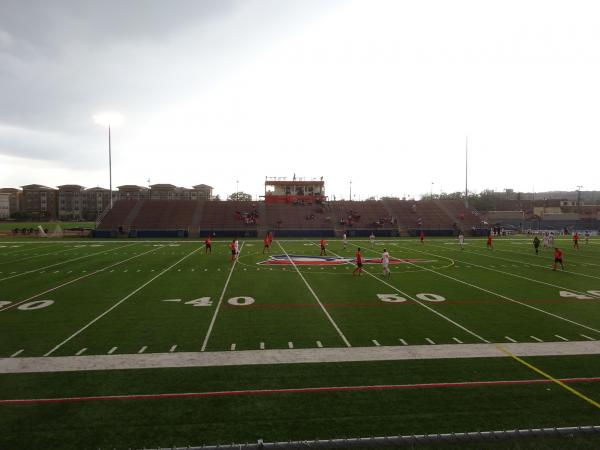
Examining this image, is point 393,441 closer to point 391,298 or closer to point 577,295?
point 391,298

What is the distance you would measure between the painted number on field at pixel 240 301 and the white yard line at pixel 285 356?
508 cm

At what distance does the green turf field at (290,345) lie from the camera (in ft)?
21.7

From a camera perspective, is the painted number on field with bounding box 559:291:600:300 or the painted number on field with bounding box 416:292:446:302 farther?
the painted number on field with bounding box 559:291:600:300

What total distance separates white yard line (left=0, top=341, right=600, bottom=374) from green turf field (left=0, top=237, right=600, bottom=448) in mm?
190

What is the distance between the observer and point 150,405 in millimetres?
7215

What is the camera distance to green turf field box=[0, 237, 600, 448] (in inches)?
261

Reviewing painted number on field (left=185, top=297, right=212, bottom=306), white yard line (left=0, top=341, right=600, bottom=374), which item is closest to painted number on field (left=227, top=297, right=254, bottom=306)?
painted number on field (left=185, top=297, right=212, bottom=306)

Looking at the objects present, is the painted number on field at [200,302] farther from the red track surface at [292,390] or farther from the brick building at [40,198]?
the brick building at [40,198]

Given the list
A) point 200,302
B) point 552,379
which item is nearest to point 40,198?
point 200,302

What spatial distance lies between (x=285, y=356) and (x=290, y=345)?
2.71 ft

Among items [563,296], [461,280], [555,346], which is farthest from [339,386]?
[461,280]

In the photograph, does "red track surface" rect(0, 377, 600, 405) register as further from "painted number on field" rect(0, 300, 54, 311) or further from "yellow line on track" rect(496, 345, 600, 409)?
"painted number on field" rect(0, 300, 54, 311)

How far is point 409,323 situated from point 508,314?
352cm

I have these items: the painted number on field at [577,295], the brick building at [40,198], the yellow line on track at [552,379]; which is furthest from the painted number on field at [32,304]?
the brick building at [40,198]
